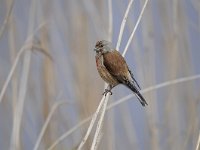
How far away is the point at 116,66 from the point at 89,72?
527mm

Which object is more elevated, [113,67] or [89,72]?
[89,72]

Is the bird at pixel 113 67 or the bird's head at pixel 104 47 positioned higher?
the bird's head at pixel 104 47

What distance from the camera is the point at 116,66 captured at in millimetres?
1587

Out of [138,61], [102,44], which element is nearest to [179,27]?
[138,61]

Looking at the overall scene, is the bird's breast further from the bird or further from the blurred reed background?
the blurred reed background

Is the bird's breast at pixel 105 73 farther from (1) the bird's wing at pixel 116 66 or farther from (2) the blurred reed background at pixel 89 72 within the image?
(2) the blurred reed background at pixel 89 72

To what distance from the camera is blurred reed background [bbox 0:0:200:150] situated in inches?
78.0

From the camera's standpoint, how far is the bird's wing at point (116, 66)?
1568mm

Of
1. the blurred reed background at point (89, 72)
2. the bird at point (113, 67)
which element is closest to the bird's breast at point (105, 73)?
the bird at point (113, 67)

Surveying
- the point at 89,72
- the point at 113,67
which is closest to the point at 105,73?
the point at 113,67

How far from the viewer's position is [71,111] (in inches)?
85.7

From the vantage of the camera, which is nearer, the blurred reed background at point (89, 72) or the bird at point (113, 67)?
the bird at point (113, 67)

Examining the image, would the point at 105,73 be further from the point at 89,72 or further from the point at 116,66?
the point at 89,72

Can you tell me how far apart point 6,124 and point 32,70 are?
0.25m
